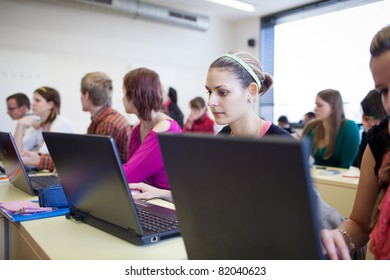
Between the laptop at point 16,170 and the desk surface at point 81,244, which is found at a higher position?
the laptop at point 16,170

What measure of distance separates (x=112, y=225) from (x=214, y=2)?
15.3ft

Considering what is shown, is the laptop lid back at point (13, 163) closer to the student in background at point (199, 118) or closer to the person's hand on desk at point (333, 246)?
the person's hand on desk at point (333, 246)

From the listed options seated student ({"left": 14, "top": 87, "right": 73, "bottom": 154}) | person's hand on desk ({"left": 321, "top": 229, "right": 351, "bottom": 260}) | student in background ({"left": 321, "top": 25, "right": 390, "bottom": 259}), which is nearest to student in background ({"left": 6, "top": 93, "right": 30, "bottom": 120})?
seated student ({"left": 14, "top": 87, "right": 73, "bottom": 154})

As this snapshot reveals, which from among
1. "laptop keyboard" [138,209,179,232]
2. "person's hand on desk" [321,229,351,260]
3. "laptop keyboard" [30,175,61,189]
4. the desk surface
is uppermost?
"person's hand on desk" [321,229,351,260]

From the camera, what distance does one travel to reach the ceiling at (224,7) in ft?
16.8

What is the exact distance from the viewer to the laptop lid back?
157cm

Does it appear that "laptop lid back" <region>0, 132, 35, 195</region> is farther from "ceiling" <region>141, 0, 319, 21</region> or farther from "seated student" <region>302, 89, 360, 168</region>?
"ceiling" <region>141, 0, 319, 21</region>

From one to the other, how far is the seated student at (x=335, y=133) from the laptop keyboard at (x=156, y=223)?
219cm

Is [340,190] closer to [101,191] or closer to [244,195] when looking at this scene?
[101,191]

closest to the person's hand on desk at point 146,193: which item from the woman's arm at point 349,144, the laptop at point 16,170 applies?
the laptop at point 16,170

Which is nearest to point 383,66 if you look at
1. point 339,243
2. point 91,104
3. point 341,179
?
point 339,243

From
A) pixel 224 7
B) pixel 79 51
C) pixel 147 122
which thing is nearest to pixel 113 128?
pixel 147 122

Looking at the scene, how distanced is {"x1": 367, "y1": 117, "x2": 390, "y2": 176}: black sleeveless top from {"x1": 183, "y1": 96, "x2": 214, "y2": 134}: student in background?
4.09m

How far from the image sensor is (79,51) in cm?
473
